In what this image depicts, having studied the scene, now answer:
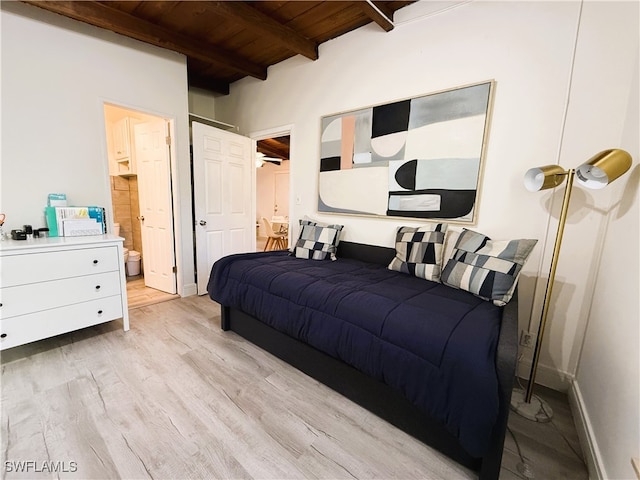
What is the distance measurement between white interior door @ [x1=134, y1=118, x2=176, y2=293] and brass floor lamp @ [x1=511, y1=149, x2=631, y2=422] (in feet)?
10.8

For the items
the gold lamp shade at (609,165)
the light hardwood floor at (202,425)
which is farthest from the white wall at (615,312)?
the light hardwood floor at (202,425)

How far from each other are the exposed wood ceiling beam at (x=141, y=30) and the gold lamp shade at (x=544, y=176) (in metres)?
3.09

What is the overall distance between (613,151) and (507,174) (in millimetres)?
640

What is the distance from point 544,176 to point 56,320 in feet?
10.8

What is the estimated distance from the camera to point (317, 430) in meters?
1.38

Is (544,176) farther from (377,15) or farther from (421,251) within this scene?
→ (377,15)

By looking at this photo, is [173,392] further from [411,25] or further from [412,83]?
[411,25]

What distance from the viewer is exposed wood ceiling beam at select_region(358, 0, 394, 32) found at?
6.55ft

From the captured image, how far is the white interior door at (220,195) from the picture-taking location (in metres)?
3.09

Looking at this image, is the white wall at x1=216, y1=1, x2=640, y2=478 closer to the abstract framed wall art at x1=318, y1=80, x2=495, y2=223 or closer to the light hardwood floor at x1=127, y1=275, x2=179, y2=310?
the abstract framed wall art at x1=318, y1=80, x2=495, y2=223

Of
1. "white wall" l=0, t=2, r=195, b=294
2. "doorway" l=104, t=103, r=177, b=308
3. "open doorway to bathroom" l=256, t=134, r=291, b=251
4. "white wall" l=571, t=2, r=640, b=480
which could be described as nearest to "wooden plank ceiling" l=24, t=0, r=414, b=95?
"white wall" l=0, t=2, r=195, b=294

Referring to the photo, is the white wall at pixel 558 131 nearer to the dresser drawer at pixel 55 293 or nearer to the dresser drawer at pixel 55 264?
the dresser drawer at pixel 55 264

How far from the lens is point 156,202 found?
10.4ft

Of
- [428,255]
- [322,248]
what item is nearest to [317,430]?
[428,255]
